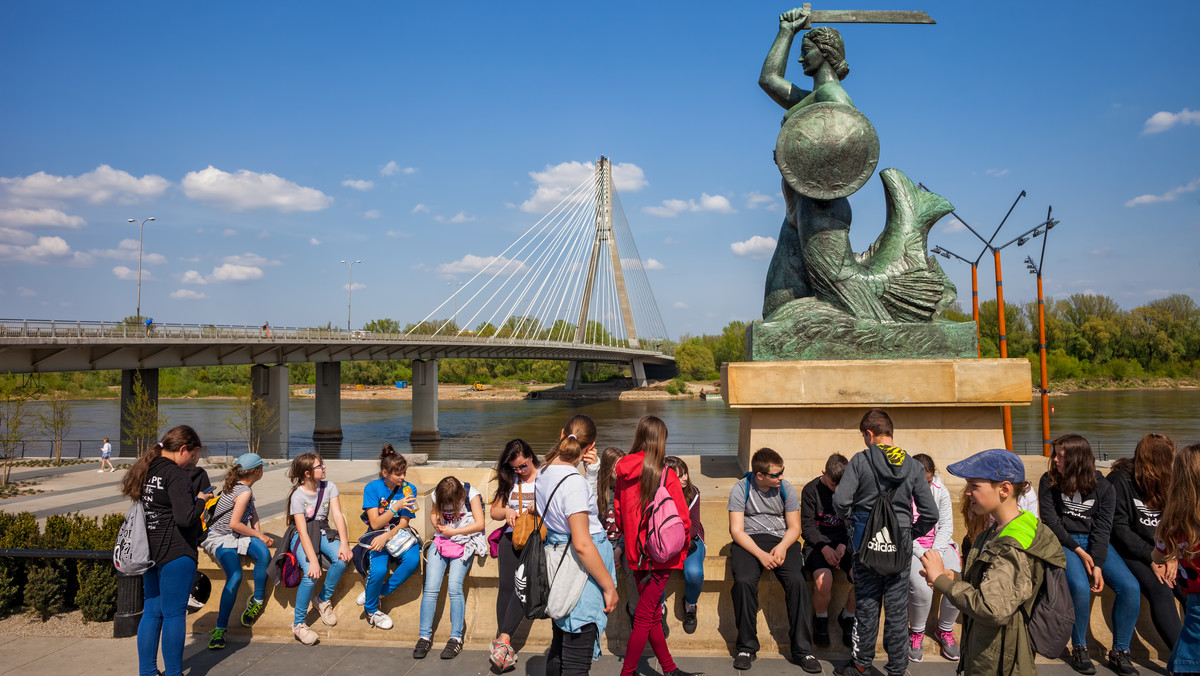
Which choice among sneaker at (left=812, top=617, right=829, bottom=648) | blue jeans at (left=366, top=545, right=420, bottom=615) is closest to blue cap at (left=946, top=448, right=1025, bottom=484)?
sneaker at (left=812, top=617, right=829, bottom=648)

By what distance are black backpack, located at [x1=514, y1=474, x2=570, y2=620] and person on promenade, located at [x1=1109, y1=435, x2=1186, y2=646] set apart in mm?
3018

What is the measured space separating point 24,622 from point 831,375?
256 inches

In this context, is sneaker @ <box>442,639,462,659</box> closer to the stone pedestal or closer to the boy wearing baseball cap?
the boy wearing baseball cap

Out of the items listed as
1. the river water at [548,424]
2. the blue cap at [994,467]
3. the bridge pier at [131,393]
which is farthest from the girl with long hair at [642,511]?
the bridge pier at [131,393]

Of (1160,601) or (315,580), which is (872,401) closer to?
(1160,601)

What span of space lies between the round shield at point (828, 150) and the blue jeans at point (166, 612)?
18.5ft

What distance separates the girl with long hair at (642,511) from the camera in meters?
3.33

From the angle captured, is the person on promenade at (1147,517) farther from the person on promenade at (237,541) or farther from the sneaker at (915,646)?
the person on promenade at (237,541)

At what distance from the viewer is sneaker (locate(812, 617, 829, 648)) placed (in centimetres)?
414

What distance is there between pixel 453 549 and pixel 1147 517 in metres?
3.80

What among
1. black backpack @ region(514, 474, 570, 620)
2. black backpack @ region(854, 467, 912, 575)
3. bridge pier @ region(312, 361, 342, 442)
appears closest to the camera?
black backpack @ region(514, 474, 570, 620)

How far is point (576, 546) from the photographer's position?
3002mm

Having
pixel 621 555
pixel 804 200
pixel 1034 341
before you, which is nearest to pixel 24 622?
pixel 621 555

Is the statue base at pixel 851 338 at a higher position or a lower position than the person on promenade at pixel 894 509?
higher
